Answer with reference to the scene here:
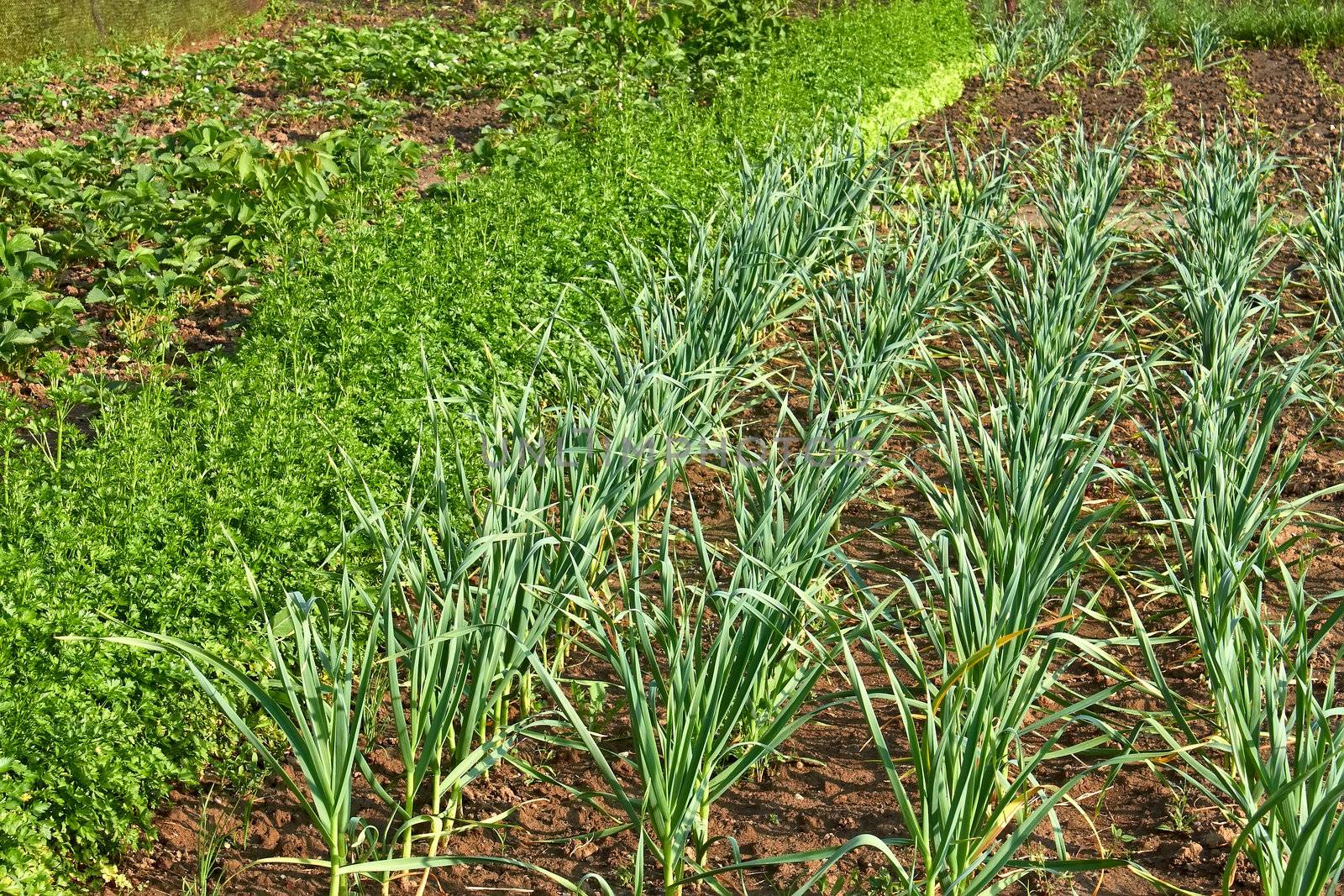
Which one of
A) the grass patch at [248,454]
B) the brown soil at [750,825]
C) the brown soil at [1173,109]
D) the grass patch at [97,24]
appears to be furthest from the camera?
the grass patch at [97,24]

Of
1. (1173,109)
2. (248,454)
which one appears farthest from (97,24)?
(1173,109)

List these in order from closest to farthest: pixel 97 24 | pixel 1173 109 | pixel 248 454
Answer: pixel 248 454 < pixel 97 24 < pixel 1173 109

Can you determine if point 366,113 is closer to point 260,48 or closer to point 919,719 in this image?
point 260,48

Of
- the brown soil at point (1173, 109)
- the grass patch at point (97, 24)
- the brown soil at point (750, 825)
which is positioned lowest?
the brown soil at point (750, 825)

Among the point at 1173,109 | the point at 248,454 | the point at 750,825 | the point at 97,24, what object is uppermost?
the point at 97,24

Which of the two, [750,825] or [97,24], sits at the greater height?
[97,24]

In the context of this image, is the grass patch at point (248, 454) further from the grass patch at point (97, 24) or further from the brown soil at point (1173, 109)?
the grass patch at point (97, 24)

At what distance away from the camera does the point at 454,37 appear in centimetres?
940

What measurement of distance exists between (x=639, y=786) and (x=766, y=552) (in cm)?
54

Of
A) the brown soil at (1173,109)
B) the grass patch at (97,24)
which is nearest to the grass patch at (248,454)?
the brown soil at (1173,109)

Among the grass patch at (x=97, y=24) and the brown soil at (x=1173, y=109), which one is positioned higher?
the grass patch at (x=97, y=24)

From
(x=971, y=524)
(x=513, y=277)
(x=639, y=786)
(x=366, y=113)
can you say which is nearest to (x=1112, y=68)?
(x=366, y=113)

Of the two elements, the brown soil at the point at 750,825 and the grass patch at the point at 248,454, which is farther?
the brown soil at the point at 750,825

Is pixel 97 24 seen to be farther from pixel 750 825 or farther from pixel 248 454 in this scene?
pixel 750 825
